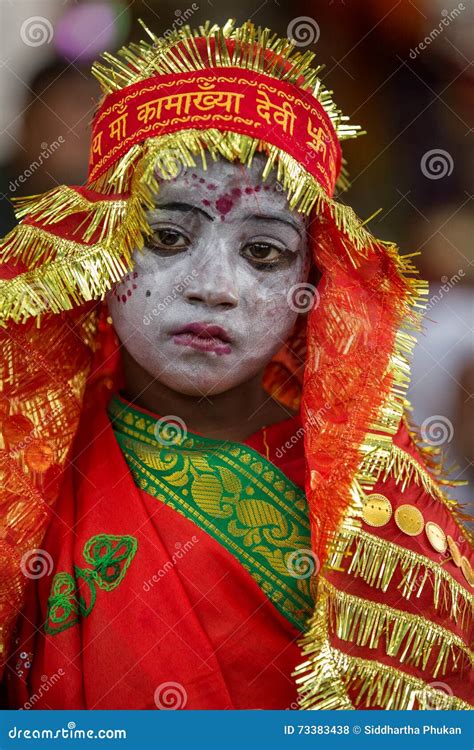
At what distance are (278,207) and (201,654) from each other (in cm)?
80

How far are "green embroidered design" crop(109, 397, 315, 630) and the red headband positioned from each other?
1.73 feet

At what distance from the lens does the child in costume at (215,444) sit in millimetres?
1794

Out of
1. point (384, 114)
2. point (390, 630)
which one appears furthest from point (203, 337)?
point (384, 114)

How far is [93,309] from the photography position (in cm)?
208

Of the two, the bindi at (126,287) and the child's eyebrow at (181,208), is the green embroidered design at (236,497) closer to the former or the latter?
the bindi at (126,287)

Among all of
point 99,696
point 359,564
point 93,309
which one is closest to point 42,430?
point 93,309

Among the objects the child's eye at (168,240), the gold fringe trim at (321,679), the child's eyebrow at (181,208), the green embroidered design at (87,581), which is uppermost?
the child's eyebrow at (181,208)

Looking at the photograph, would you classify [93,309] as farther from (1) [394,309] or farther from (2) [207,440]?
(1) [394,309]

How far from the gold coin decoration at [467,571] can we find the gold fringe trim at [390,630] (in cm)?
14

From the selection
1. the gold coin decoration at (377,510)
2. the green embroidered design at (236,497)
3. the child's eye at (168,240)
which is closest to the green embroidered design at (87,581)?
the green embroidered design at (236,497)

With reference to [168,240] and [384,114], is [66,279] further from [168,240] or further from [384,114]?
[384,114]

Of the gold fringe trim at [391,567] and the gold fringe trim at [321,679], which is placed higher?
the gold fringe trim at [391,567]

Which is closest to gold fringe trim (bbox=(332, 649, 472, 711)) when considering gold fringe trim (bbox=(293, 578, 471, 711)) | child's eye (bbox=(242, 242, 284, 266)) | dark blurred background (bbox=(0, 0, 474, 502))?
gold fringe trim (bbox=(293, 578, 471, 711))

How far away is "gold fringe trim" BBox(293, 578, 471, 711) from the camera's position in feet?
5.71
